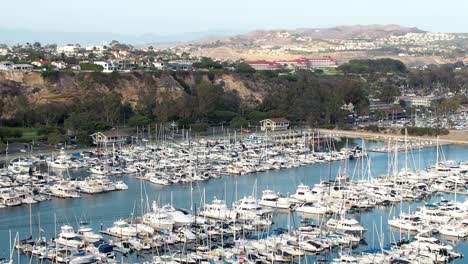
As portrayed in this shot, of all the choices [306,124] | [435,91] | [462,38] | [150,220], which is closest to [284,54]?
[435,91]

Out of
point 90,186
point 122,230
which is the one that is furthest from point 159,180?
point 122,230

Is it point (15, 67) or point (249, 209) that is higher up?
point (15, 67)

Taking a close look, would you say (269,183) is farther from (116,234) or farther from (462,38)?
(462,38)

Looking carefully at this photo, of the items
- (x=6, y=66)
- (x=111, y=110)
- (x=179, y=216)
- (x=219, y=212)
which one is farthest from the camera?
(x=6, y=66)

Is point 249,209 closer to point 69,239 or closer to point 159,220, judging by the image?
point 159,220

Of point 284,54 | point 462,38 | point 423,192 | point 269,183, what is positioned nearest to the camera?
point 423,192

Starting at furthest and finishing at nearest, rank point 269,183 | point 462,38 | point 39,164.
Answer: point 462,38 → point 39,164 → point 269,183

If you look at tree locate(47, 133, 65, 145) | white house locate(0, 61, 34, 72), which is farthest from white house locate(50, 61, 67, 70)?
tree locate(47, 133, 65, 145)
